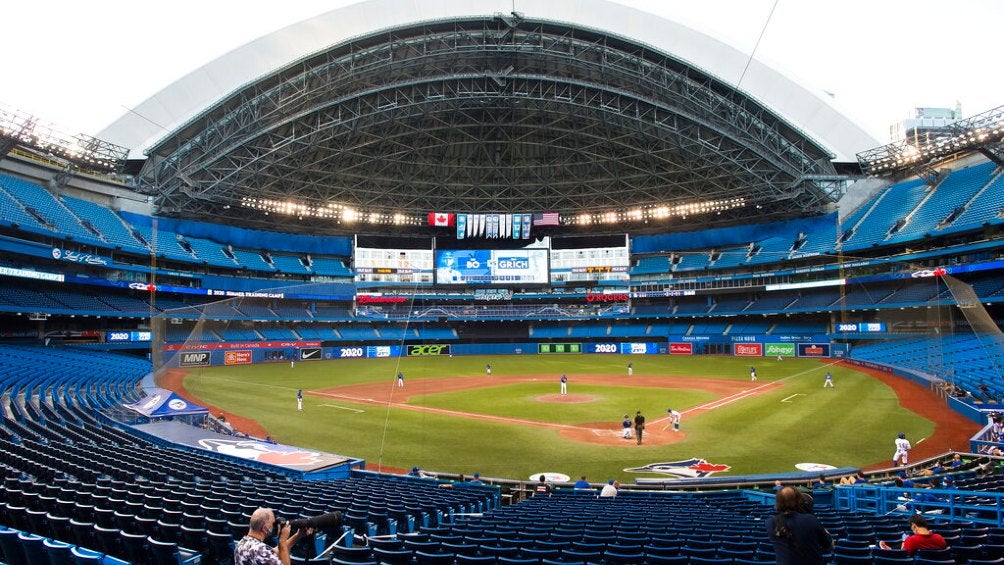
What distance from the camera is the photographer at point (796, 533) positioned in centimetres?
456

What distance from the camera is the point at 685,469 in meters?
19.8

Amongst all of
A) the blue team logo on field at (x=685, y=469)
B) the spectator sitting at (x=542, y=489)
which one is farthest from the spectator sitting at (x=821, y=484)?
the spectator sitting at (x=542, y=489)

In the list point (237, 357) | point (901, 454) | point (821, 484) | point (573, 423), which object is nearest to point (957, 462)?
point (901, 454)

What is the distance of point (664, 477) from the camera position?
62.8ft

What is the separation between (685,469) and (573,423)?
29.2ft

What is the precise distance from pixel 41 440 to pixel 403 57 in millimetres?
41400

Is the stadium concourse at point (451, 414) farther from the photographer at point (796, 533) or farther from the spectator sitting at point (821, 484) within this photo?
the photographer at point (796, 533)

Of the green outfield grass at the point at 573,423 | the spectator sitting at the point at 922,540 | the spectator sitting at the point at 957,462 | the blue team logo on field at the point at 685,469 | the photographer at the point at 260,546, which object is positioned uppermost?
the photographer at the point at 260,546

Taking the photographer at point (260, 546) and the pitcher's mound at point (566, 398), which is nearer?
the photographer at point (260, 546)

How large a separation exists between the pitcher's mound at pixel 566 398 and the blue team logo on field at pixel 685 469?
1429 cm

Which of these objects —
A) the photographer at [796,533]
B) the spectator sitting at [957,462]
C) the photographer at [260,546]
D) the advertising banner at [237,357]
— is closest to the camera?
the photographer at [796,533]

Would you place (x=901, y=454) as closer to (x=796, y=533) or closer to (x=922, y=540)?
(x=922, y=540)

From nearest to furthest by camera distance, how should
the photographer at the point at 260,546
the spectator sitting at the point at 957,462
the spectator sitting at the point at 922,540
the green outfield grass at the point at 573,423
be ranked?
1. the photographer at the point at 260,546
2. the spectator sitting at the point at 922,540
3. the spectator sitting at the point at 957,462
4. the green outfield grass at the point at 573,423

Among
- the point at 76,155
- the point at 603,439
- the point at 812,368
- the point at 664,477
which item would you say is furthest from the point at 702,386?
the point at 76,155
